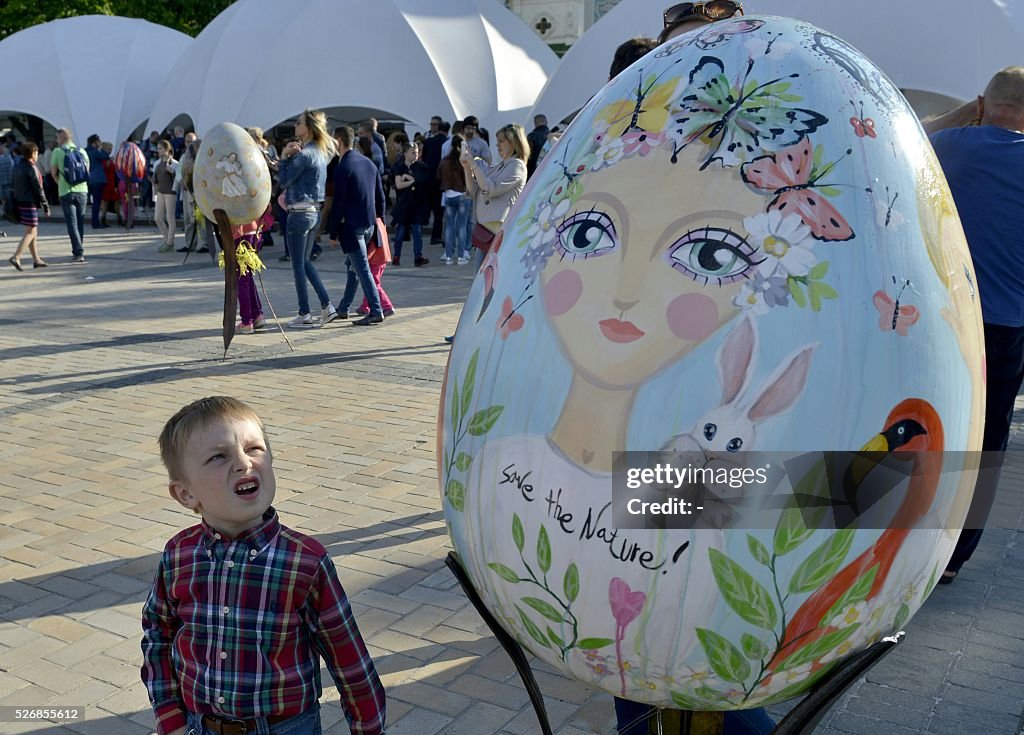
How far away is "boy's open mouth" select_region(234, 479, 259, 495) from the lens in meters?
2.02

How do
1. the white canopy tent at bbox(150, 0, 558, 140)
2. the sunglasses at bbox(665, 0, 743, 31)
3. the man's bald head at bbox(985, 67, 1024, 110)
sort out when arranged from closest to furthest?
the sunglasses at bbox(665, 0, 743, 31), the man's bald head at bbox(985, 67, 1024, 110), the white canopy tent at bbox(150, 0, 558, 140)

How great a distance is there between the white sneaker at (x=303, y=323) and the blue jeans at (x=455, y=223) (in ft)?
16.7

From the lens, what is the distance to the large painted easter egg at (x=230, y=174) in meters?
7.86

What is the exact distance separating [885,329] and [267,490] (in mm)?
1224

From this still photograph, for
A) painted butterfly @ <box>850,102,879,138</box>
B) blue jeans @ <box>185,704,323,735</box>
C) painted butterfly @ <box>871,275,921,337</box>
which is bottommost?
blue jeans @ <box>185,704,323,735</box>

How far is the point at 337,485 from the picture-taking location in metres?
5.30

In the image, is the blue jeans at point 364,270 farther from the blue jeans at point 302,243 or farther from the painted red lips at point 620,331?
the painted red lips at point 620,331

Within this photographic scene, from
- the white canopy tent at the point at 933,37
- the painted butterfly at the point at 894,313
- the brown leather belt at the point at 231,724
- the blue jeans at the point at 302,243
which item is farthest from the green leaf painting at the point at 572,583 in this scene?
the white canopy tent at the point at 933,37

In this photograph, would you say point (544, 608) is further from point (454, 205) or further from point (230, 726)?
point (454, 205)

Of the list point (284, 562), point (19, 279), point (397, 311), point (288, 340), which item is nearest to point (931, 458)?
point (284, 562)

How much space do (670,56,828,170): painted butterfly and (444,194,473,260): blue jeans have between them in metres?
13.0

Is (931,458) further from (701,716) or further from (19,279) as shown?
(19,279)

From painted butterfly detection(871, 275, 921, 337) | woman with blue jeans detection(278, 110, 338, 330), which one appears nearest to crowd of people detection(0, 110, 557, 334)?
woman with blue jeans detection(278, 110, 338, 330)

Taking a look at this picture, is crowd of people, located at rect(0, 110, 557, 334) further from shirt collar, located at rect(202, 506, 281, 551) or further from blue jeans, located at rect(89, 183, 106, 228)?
shirt collar, located at rect(202, 506, 281, 551)
